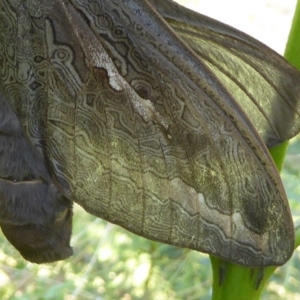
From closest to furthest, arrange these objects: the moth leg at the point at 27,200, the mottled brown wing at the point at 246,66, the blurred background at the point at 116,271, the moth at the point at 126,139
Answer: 1. the moth at the point at 126,139
2. the moth leg at the point at 27,200
3. the mottled brown wing at the point at 246,66
4. the blurred background at the point at 116,271

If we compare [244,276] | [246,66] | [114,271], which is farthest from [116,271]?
[244,276]

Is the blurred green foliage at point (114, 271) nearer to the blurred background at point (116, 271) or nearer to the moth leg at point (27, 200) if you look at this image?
the blurred background at point (116, 271)

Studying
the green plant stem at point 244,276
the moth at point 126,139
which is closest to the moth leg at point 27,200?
the moth at point 126,139

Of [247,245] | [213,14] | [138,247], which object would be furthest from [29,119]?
[213,14]

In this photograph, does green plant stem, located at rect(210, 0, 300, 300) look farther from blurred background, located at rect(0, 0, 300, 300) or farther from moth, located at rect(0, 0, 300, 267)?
blurred background, located at rect(0, 0, 300, 300)

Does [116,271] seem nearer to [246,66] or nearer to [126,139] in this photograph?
[246,66]

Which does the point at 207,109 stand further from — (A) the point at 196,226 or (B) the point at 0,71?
(B) the point at 0,71
